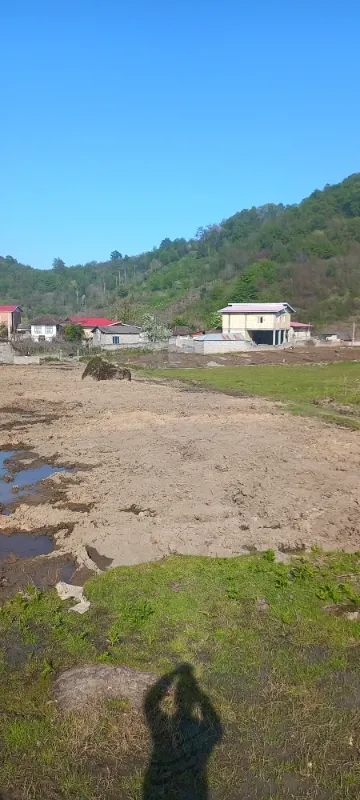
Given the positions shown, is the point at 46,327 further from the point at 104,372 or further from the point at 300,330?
the point at 104,372

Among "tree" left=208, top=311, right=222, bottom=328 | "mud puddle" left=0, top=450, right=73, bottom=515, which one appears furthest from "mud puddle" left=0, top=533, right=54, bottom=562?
"tree" left=208, top=311, right=222, bottom=328

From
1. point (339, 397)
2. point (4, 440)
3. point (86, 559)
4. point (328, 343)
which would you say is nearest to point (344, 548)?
point (86, 559)

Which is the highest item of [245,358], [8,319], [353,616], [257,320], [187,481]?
[8,319]

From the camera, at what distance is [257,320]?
74.0 meters

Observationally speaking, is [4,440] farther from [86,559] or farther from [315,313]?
[315,313]

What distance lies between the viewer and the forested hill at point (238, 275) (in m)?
105

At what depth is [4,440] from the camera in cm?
1914

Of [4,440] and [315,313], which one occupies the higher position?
[315,313]

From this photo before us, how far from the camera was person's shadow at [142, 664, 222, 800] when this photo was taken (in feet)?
16.0

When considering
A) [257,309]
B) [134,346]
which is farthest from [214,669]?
[257,309]

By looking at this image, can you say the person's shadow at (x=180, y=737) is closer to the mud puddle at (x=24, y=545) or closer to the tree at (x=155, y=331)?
the mud puddle at (x=24, y=545)

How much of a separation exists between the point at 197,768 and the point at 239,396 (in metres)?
25.0

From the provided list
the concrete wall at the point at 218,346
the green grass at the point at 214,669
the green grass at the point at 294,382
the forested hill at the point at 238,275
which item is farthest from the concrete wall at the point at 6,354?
the green grass at the point at 214,669

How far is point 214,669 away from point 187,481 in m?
7.29
